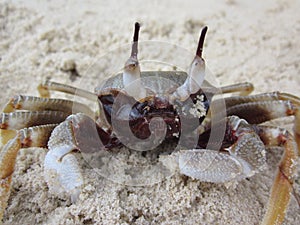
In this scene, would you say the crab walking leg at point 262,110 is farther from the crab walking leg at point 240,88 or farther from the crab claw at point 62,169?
the crab claw at point 62,169

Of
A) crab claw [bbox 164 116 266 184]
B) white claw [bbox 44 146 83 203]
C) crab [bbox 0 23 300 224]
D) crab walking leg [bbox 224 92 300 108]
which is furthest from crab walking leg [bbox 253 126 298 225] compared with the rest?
white claw [bbox 44 146 83 203]

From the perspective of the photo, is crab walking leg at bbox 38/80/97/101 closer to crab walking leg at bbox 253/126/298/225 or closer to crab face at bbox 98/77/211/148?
crab face at bbox 98/77/211/148

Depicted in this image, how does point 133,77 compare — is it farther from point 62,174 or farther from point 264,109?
point 264,109

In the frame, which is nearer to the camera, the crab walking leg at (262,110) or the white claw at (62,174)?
the white claw at (62,174)

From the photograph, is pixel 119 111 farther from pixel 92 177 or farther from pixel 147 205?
pixel 147 205

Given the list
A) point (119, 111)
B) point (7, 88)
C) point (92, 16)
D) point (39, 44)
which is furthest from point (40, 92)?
point (92, 16)

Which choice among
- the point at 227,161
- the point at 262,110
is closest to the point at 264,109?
the point at 262,110

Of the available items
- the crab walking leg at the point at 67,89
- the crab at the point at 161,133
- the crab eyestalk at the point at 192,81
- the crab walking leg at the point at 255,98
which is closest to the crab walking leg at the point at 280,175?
the crab at the point at 161,133
